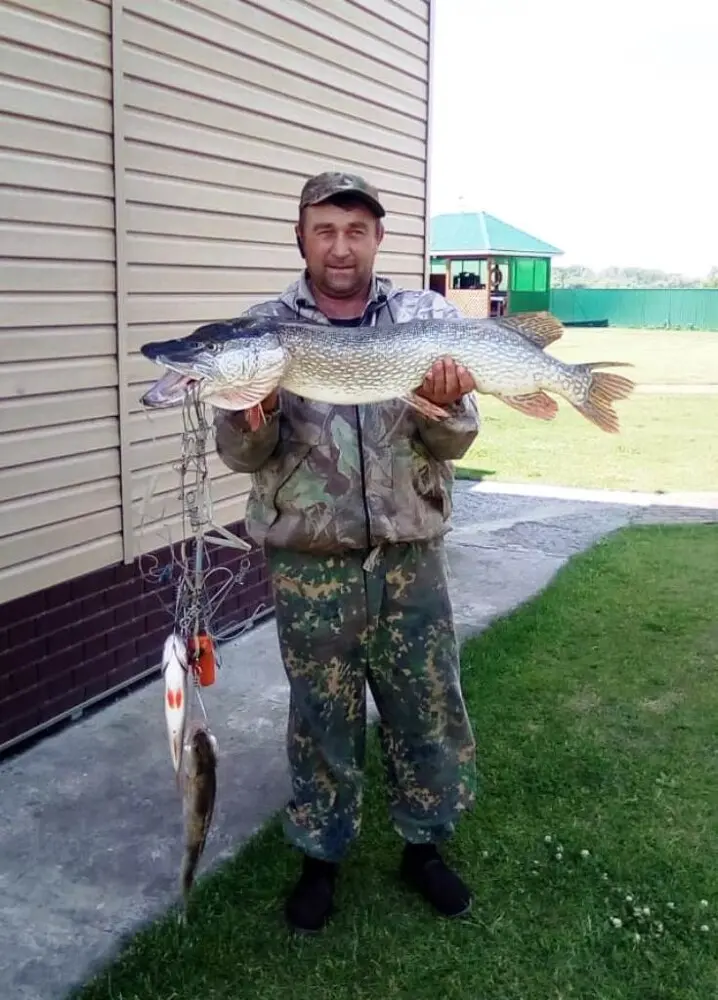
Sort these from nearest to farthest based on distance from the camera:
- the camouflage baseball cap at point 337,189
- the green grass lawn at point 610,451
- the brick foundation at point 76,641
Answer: the camouflage baseball cap at point 337,189
the brick foundation at point 76,641
the green grass lawn at point 610,451

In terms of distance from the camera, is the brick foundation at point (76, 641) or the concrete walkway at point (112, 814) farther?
the brick foundation at point (76, 641)

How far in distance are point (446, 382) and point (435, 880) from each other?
157 cm

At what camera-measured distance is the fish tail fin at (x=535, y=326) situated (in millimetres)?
2836

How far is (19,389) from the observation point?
4.14 metres

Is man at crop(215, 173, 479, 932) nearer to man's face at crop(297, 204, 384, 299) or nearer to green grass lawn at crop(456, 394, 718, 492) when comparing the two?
man's face at crop(297, 204, 384, 299)

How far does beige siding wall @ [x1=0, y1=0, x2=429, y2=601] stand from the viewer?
13.5 feet

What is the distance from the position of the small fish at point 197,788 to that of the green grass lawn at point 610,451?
6.40 meters

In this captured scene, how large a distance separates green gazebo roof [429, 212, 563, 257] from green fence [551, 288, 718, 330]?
906cm

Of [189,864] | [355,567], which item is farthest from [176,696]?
[355,567]

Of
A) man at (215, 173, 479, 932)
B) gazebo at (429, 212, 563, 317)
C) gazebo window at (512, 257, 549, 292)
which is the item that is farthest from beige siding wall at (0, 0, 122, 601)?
gazebo window at (512, 257, 549, 292)

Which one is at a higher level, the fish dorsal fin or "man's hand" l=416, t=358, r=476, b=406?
the fish dorsal fin

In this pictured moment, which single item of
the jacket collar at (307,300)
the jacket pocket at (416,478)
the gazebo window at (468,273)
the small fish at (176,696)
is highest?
the gazebo window at (468,273)

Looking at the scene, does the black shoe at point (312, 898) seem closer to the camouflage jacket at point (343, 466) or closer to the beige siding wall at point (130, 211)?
the camouflage jacket at point (343, 466)

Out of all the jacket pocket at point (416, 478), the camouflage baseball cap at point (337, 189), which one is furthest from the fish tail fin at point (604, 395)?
the camouflage baseball cap at point (337, 189)
